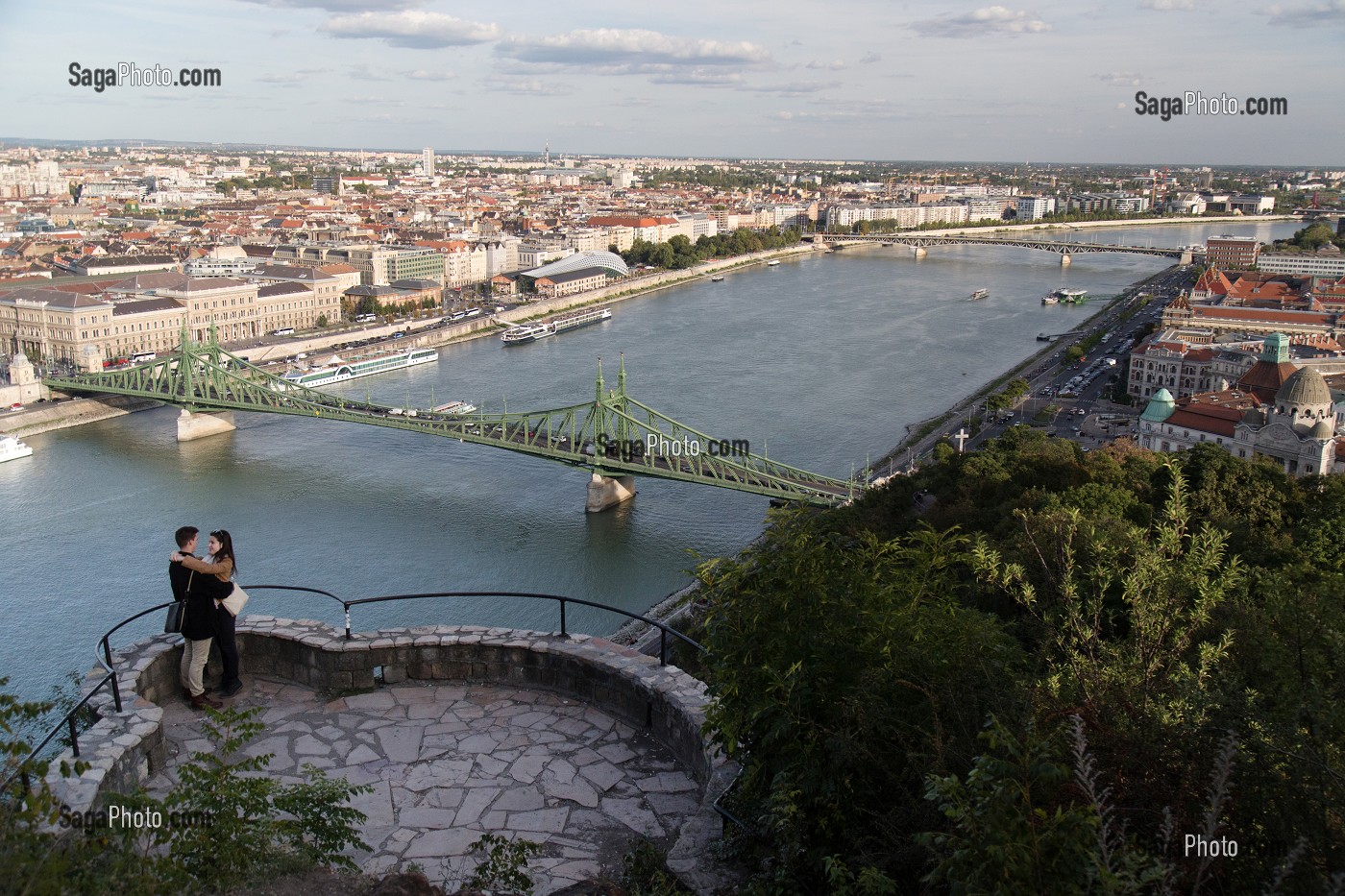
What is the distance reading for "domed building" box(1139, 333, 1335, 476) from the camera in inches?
351

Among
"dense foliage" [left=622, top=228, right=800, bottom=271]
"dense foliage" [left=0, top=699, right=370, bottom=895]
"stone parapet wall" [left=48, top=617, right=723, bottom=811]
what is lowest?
"stone parapet wall" [left=48, top=617, right=723, bottom=811]

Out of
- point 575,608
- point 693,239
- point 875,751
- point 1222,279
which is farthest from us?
point 693,239

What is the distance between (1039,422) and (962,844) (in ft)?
37.9

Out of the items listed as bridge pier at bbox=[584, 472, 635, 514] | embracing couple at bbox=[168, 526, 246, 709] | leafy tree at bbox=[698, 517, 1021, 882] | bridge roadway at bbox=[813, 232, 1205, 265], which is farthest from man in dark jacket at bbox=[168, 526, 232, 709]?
bridge roadway at bbox=[813, 232, 1205, 265]

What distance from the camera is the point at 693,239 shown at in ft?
111

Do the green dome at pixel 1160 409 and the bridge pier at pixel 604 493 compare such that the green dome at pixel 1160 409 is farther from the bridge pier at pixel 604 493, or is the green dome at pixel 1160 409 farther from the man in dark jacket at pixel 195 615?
the man in dark jacket at pixel 195 615

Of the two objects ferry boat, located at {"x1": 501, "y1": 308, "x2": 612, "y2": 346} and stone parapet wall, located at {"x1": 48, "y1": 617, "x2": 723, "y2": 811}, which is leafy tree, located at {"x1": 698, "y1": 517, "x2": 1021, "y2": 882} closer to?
stone parapet wall, located at {"x1": 48, "y1": 617, "x2": 723, "y2": 811}

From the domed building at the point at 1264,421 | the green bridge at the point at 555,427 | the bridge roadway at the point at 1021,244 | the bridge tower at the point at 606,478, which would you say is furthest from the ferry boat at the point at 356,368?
the bridge roadway at the point at 1021,244

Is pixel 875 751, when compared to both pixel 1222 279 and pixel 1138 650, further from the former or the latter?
pixel 1222 279

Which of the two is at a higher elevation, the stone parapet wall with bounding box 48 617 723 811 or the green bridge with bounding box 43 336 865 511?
the stone parapet wall with bounding box 48 617 723 811

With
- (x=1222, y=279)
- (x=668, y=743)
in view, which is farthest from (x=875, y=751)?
(x=1222, y=279)

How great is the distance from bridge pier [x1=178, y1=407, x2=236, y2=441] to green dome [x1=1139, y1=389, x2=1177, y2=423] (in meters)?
9.50

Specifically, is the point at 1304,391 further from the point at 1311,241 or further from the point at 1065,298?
the point at 1311,241

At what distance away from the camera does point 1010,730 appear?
3.88ft
